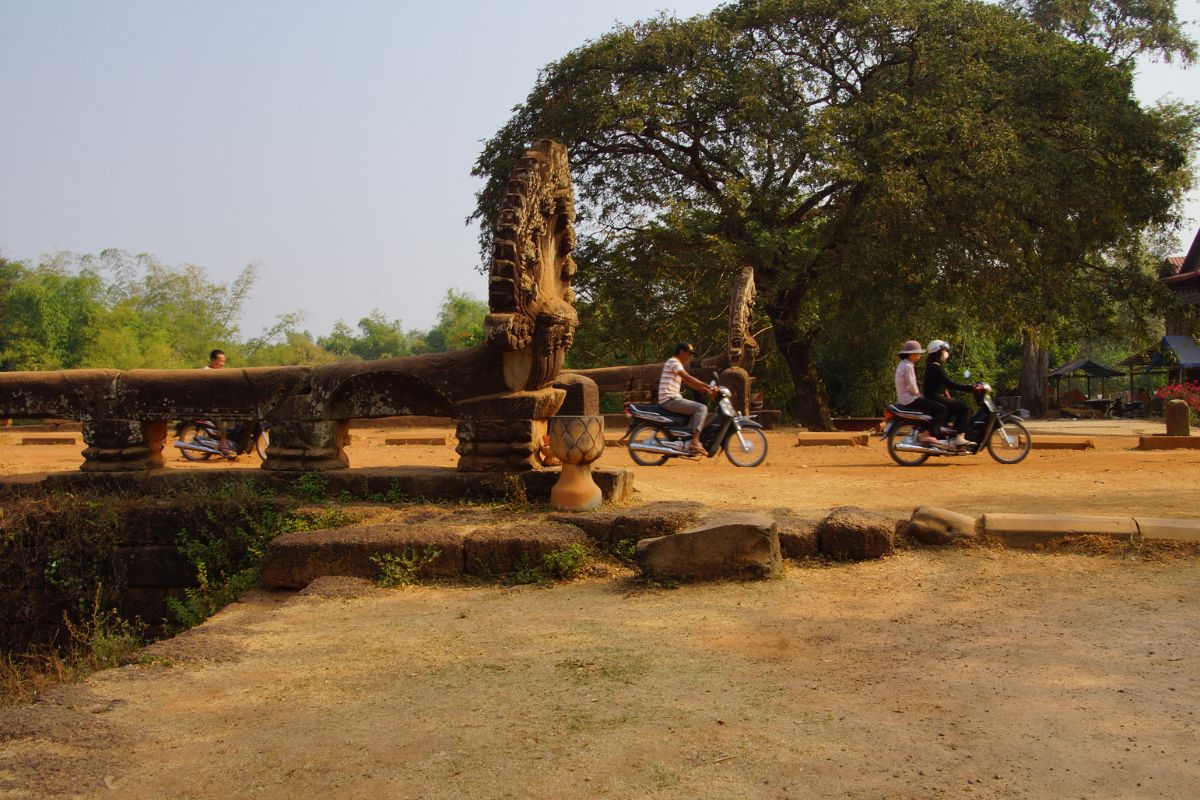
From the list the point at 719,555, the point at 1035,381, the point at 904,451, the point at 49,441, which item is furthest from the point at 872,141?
the point at 1035,381

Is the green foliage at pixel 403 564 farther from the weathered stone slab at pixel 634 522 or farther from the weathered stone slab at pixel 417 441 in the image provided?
the weathered stone slab at pixel 417 441

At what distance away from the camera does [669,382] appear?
32.7 ft

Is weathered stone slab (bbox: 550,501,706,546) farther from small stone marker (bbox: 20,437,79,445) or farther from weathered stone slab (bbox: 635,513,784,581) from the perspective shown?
small stone marker (bbox: 20,437,79,445)

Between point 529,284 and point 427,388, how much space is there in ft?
3.59

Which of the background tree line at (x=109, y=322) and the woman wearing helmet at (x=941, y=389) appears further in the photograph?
the background tree line at (x=109, y=322)

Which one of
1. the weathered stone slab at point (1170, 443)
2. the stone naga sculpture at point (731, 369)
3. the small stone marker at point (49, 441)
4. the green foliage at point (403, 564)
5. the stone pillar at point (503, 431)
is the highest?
the stone naga sculpture at point (731, 369)

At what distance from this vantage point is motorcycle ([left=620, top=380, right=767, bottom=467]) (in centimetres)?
1009

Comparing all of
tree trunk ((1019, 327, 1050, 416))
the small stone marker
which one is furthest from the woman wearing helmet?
tree trunk ((1019, 327, 1050, 416))

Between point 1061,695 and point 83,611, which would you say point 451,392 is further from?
point 1061,695

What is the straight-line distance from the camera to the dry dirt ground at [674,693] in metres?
2.63

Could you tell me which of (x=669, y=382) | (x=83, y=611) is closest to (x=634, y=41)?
(x=669, y=382)

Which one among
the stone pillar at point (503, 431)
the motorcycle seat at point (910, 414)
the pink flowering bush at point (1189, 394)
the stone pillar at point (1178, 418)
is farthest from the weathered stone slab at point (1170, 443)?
the stone pillar at point (503, 431)

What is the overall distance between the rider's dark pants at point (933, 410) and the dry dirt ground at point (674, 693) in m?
4.80

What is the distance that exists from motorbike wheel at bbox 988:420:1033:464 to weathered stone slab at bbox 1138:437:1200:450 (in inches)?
86.6
